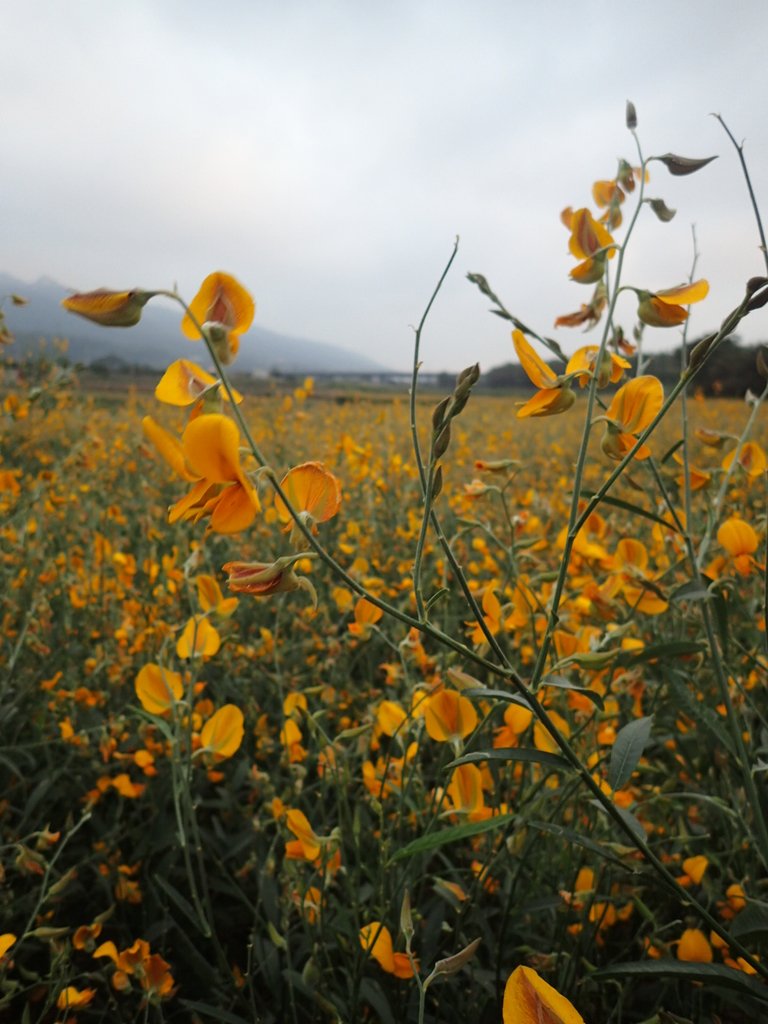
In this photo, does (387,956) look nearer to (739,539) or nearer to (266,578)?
(266,578)

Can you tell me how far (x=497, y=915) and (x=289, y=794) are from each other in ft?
1.47

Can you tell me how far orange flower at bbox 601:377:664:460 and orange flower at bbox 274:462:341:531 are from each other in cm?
29

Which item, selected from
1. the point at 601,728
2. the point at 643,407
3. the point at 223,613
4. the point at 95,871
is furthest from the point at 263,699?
the point at 643,407

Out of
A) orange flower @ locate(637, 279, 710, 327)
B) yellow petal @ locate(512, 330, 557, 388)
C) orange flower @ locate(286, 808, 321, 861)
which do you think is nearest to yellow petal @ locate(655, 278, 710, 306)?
orange flower @ locate(637, 279, 710, 327)

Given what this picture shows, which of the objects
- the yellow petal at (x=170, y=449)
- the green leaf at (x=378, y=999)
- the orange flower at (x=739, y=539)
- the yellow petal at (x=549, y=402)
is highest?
the yellow petal at (x=549, y=402)

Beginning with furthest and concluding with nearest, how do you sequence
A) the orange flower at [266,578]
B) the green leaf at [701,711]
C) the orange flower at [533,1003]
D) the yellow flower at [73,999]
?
1. the yellow flower at [73,999]
2. the green leaf at [701,711]
3. the orange flower at [266,578]
4. the orange flower at [533,1003]

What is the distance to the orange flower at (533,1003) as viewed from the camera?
409mm

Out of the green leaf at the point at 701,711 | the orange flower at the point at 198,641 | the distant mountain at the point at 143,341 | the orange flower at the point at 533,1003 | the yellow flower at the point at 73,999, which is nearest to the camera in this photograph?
the orange flower at the point at 533,1003

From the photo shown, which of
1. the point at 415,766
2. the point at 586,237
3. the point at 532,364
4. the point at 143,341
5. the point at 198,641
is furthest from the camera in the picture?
the point at 143,341

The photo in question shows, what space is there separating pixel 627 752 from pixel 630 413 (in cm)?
38

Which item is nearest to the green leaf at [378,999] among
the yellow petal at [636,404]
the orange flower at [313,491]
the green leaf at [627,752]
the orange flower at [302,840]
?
the orange flower at [302,840]

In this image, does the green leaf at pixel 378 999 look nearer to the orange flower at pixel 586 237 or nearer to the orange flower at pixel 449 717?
the orange flower at pixel 449 717

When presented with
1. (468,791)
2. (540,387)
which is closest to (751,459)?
(540,387)

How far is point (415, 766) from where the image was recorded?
98cm
